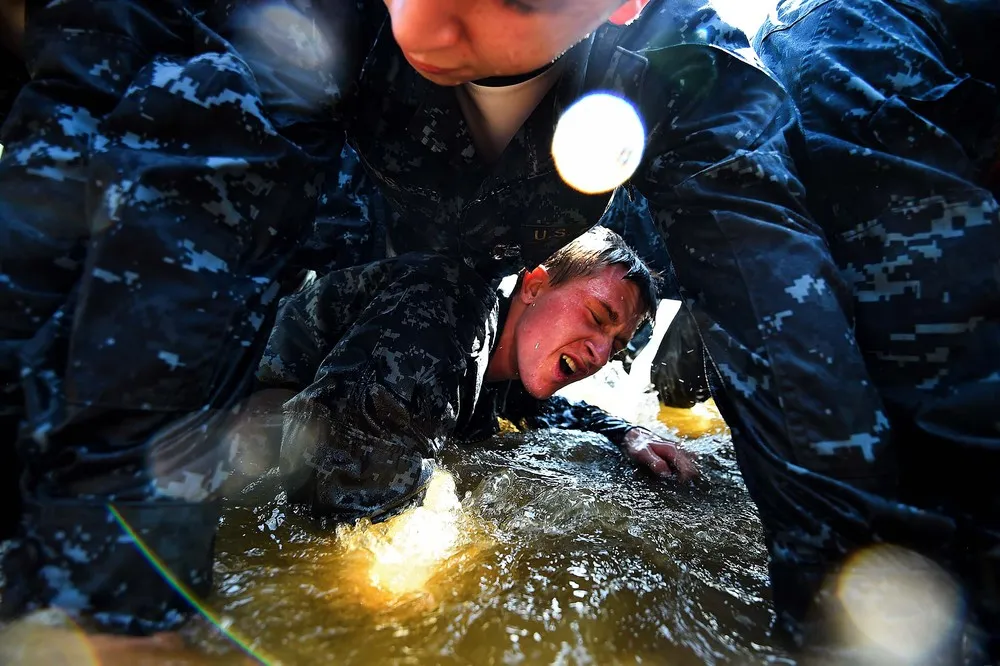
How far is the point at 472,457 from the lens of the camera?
155 centimetres

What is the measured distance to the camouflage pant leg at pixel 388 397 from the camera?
1.18 meters

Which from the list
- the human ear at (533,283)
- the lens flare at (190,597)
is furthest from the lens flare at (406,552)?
the human ear at (533,283)

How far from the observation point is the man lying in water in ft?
3.91

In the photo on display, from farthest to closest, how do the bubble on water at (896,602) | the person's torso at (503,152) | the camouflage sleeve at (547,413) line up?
the camouflage sleeve at (547,413) → the person's torso at (503,152) → the bubble on water at (896,602)

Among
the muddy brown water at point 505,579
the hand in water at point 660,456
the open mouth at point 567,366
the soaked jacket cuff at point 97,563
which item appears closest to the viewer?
the soaked jacket cuff at point 97,563

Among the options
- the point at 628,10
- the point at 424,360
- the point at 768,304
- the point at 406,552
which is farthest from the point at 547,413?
the point at 628,10

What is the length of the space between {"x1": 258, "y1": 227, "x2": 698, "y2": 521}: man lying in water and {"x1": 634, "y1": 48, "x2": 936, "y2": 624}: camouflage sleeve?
21.8 inches

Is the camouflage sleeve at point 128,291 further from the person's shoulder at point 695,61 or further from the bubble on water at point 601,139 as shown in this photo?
the person's shoulder at point 695,61

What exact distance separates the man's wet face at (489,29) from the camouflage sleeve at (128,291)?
0.74 ft

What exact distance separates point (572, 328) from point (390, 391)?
62cm

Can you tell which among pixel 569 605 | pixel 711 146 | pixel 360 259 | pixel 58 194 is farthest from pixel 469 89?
pixel 569 605

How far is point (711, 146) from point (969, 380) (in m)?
0.49

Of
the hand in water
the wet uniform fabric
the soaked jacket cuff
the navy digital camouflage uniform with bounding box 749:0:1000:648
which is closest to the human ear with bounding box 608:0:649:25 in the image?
the navy digital camouflage uniform with bounding box 749:0:1000:648

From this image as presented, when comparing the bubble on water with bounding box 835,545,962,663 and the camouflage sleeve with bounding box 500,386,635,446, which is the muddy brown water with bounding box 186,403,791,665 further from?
the camouflage sleeve with bounding box 500,386,635,446
